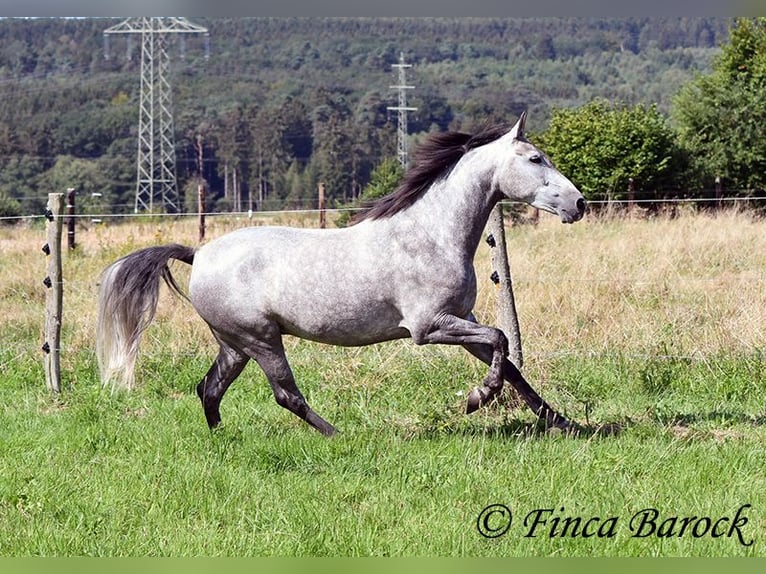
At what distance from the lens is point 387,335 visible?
226 inches

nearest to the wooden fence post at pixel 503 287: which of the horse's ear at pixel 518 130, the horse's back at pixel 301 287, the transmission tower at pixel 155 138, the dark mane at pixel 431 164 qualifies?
the dark mane at pixel 431 164

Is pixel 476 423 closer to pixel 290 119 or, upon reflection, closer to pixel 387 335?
pixel 387 335

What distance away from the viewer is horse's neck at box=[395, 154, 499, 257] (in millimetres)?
5680

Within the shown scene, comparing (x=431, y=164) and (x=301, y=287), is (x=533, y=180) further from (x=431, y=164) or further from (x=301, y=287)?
(x=301, y=287)

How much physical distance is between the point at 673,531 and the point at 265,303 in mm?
2674

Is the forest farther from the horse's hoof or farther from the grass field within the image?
the horse's hoof

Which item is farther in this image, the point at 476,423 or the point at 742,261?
the point at 742,261

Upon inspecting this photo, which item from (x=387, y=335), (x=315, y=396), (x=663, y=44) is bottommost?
(x=315, y=396)

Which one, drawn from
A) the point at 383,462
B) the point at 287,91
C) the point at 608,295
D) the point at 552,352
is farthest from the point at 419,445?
the point at 287,91

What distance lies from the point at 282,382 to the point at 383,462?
3.28ft

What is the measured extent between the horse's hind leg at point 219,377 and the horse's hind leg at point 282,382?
0.19 m

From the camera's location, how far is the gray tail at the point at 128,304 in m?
6.06

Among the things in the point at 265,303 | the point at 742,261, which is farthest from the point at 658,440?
the point at 742,261

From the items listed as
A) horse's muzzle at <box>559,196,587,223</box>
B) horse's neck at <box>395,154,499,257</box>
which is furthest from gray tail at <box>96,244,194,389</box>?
horse's muzzle at <box>559,196,587,223</box>
